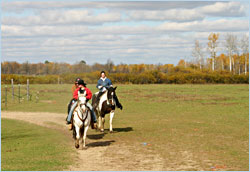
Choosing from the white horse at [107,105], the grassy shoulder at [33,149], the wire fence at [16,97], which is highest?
the white horse at [107,105]

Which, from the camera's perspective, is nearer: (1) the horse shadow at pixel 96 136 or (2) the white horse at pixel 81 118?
(2) the white horse at pixel 81 118

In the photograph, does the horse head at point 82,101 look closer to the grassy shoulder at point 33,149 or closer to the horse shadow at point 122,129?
the grassy shoulder at point 33,149

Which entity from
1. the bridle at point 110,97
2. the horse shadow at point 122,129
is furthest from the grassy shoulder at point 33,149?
the horse shadow at point 122,129

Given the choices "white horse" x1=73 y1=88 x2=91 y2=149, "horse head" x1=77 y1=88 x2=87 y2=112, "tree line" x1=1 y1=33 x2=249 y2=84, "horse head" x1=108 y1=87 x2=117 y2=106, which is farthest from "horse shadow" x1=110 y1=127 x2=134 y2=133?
"tree line" x1=1 y1=33 x2=249 y2=84

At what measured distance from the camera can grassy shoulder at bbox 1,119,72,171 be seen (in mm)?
12203

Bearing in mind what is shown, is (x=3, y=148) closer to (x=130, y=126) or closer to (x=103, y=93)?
(x=103, y=93)

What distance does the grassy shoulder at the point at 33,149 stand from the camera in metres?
12.2

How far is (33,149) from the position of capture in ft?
49.7

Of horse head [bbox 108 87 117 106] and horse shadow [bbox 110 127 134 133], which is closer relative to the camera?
horse head [bbox 108 87 117 106]

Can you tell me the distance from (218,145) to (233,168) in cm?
388

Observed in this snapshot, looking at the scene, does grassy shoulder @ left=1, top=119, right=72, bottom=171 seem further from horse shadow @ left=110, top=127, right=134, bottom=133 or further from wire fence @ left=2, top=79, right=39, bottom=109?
wire fence @ left=2, top=79, right=39, bottom=109

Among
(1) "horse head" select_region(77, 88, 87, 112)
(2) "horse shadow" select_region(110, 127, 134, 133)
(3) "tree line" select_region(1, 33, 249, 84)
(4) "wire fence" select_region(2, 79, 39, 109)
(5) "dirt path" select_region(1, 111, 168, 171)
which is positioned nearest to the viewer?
(5) "dirt path" select_region(1, 111, 168, 171)

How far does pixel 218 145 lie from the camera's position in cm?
1559

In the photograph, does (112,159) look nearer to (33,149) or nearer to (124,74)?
(33,149)
